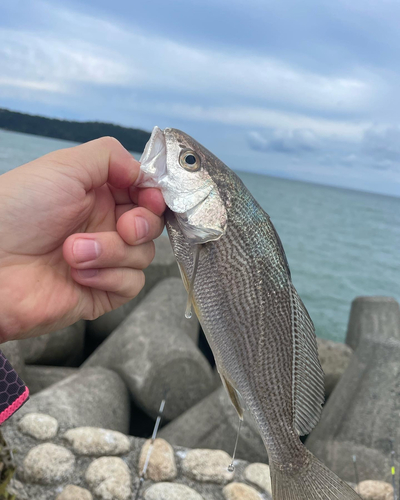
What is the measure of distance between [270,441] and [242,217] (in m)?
1.06

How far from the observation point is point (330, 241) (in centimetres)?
3625

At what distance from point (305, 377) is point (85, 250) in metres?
1.21

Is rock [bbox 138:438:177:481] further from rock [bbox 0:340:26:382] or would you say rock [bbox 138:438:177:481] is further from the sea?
the sea

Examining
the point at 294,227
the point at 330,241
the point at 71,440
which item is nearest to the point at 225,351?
the point at 71,440

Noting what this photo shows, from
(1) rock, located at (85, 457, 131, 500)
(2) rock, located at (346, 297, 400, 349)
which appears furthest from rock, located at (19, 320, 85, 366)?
(2) rock, located at (346, 297, 400, 349)

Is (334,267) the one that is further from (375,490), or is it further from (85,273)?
(85,273)

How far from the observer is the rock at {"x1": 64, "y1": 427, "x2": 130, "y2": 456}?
328cm

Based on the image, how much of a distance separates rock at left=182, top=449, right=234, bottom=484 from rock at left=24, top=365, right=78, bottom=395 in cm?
232

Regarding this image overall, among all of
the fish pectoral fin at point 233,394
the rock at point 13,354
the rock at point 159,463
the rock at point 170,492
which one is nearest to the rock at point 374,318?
the rock at point 159,463

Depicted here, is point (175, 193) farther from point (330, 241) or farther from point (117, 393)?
point (330, 241)

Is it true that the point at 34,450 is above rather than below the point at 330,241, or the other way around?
above

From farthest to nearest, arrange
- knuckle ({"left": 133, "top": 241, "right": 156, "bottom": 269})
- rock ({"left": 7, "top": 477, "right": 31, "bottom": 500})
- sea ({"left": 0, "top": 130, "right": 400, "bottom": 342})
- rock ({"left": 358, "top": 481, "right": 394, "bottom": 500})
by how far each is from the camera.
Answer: sea ({"left": 0, "top": 130, "right": 400, "bottom": 342}), rock ({"left": 358, "top": 481, "right": 394, "bottom": 500}), rock ({"left": 7, "top": 477, "right": 31, "bottom": 500}), knuckle ({"left": 133, "top": 241, "right": 156, "bottom": 269})

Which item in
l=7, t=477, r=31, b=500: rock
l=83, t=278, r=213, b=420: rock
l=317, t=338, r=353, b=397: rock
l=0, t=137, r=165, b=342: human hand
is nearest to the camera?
l=0, t=137, r=165, b=342: human hand

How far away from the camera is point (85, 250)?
1.90 metres
